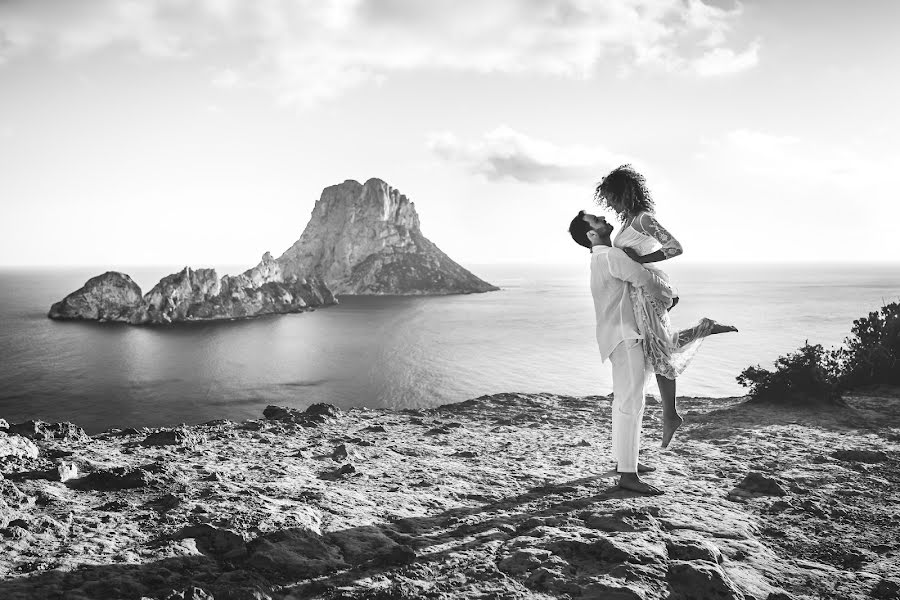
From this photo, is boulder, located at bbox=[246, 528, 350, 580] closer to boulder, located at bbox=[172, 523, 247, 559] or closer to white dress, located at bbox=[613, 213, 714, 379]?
boulder, located at bbox=[172, 523, 247, 559]

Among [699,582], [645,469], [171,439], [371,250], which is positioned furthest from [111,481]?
[371,250]

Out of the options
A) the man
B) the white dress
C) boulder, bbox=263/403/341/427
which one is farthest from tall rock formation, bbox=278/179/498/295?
the white dress

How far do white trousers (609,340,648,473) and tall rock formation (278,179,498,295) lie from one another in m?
144

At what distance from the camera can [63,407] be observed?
34.7 metres

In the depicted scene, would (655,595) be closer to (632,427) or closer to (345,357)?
(632,427)

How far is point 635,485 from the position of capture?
4.53 metres

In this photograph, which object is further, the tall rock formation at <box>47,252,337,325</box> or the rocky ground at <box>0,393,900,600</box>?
the tall rock formation at <box>47,252,337,325</box>

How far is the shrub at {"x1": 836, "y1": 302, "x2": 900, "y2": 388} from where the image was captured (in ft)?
40.4

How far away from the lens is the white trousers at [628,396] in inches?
173

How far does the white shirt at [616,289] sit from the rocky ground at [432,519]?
57.8 inches

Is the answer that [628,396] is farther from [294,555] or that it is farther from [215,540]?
[215,540]

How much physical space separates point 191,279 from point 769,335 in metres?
89.1

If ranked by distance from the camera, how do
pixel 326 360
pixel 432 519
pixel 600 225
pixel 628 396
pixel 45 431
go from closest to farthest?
pixel 432 519, pixel 628 396, pixel 600 225, pixel 45 431, pixel 326 360

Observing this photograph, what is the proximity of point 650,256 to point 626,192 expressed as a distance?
0.66m
